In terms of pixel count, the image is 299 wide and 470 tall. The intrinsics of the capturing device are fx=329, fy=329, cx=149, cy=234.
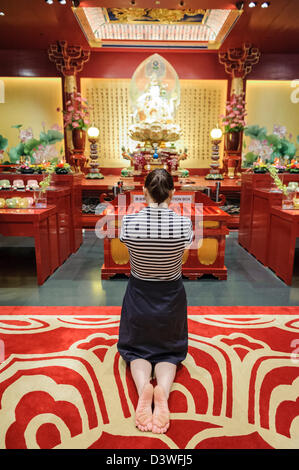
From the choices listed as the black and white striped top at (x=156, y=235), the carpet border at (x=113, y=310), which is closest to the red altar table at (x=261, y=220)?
the carpet border at (x=113, y=310)

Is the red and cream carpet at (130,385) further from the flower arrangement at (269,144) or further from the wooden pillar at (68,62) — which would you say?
the flower arrangement at (269,144)

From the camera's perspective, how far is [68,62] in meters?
6.36

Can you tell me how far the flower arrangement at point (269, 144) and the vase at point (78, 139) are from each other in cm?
347

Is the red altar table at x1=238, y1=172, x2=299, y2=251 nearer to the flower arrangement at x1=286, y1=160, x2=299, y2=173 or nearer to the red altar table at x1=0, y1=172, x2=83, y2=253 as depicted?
the flower arrangement at x1=286, y1=160, x2=299, y2=173

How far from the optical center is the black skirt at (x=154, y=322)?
1508mm

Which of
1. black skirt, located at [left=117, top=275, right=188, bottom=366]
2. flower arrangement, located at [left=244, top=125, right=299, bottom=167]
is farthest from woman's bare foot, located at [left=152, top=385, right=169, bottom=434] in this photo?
flower arrangement, located at [left=244, top=125, right=299, bottom=167]

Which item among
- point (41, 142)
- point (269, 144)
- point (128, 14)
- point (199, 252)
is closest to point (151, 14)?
point (128, 14)

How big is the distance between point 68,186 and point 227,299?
223 cm

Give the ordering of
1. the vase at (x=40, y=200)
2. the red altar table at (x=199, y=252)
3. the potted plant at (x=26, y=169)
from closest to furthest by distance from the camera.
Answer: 1. the red altar table at (x=199, y=252)
2. the vase at (x=40, y=200)
3. the potted plant at (x=26, y=169)

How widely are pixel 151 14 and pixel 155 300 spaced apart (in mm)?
6156

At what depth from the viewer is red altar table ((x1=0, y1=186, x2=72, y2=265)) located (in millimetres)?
3316

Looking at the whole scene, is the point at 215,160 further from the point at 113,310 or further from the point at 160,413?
the point at 160,413

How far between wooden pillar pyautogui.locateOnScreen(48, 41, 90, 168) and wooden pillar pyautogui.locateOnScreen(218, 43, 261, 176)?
2762 millimetres

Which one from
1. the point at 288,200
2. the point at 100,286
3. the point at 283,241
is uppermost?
the point at 288,200
